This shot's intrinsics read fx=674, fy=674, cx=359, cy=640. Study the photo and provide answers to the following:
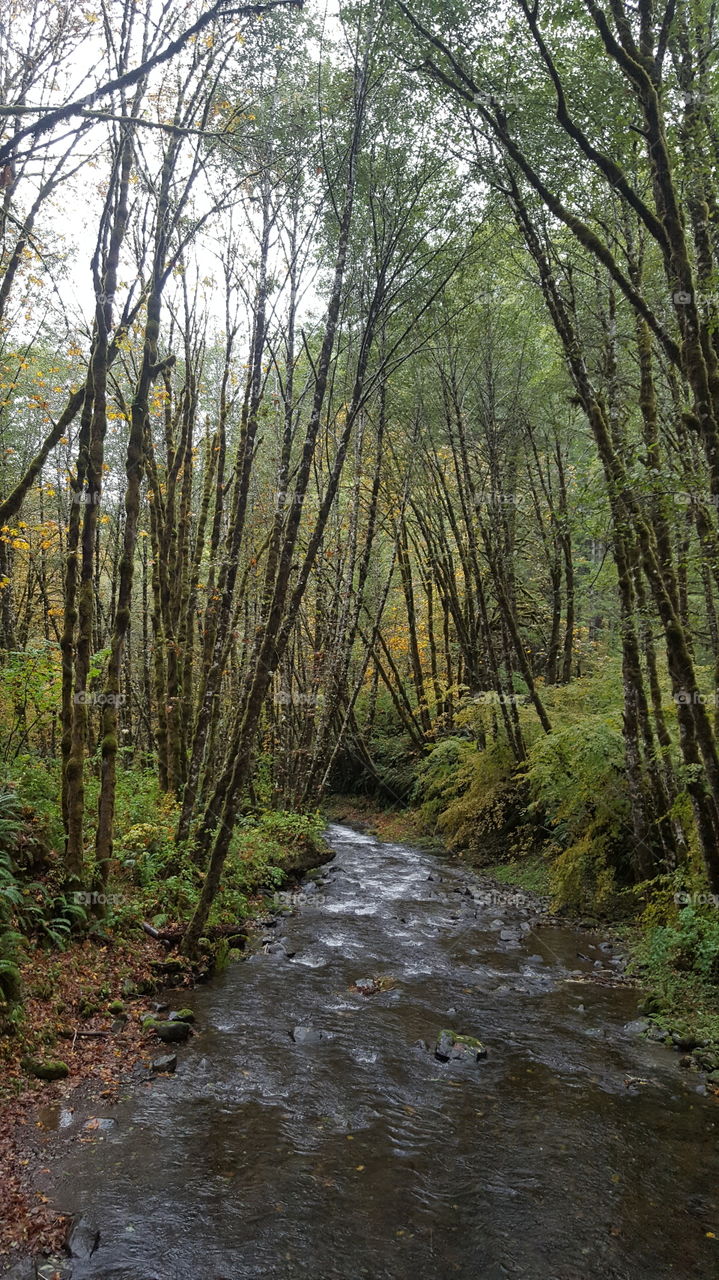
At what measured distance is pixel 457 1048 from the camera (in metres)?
5.69

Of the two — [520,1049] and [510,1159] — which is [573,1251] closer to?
[510,1159]

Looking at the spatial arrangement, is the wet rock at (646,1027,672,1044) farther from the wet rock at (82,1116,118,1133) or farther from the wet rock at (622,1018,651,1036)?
the wet rock at (82,1116,118,1133)

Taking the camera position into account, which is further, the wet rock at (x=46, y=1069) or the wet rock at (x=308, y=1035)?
the wet rock at (x=308, y=1035)

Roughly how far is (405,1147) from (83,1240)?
1.95 meters

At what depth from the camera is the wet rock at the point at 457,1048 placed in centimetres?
557

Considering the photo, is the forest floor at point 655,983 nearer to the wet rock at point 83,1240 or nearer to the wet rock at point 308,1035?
the wet rock at point 308,1035

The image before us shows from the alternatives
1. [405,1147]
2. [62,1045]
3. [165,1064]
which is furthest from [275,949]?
[405,1147]

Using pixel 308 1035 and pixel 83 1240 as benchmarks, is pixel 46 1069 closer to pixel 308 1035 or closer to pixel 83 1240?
pixel 83 1240

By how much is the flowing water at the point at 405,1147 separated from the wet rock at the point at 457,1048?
0.10 metres

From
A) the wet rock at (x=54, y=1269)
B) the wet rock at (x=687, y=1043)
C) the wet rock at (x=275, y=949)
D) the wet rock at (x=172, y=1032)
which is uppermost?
the wet rock at (x=54, y=1269)

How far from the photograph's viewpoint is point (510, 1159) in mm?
4223

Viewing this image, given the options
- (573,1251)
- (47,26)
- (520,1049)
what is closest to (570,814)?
(520,1049)

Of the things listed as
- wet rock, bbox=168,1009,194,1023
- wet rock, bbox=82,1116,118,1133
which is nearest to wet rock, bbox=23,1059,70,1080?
wet rock, bbox=82,1116,118,1133

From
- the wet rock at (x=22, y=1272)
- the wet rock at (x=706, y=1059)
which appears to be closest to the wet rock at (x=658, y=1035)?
the wet rock at (x=706, y=1059)
